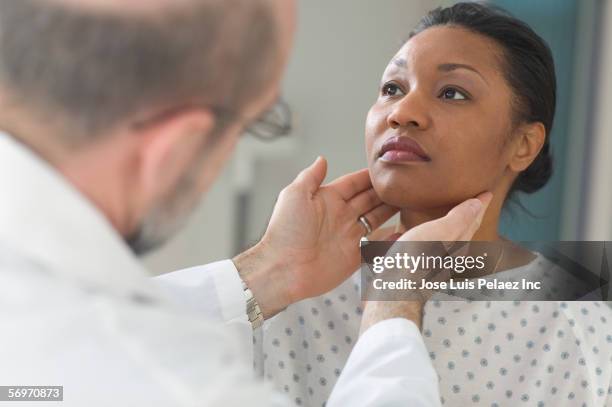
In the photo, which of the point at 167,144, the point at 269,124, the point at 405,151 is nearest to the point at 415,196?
the point at 405,151

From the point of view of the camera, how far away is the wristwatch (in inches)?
35.2

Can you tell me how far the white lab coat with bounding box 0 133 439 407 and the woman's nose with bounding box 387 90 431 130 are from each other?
49 centimetres

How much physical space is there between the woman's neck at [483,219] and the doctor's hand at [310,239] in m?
0.02

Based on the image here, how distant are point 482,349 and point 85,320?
1.89 feet

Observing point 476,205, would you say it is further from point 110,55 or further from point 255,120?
point 110,55

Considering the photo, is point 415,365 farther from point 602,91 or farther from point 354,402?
point 602,91

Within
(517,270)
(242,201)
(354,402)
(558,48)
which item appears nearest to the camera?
(354,402)

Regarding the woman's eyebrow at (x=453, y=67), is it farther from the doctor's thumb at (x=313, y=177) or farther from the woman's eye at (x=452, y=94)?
the doctor's thumb at (x=313, y=177)

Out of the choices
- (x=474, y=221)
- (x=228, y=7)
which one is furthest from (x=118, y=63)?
(x=474, y=221)

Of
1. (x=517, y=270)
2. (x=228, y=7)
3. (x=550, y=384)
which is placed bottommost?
(x=550, y=384)

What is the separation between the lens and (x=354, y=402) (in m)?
0.63

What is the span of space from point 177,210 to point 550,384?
1.76ft

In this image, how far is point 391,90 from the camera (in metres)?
1.00

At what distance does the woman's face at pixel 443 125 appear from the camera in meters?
0.95
